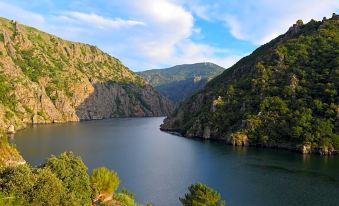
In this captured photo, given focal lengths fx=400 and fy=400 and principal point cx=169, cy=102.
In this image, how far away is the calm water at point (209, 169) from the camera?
9038 centimetres

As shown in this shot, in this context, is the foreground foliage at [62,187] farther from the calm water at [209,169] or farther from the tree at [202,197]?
the calm water at [209,169]

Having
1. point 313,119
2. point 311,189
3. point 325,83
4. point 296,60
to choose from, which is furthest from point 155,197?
point 296,60

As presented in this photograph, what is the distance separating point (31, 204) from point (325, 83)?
504ft

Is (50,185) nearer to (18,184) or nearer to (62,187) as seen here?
(62,187)

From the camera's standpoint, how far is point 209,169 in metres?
120

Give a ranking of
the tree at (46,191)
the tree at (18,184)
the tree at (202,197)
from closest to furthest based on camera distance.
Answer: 1. the tree at (18,184)
2. the tree at (46,191)
3. the tree at (202,197)

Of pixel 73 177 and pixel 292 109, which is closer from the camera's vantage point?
pixel 73 177

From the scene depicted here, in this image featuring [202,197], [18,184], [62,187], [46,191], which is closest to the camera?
[18,184]

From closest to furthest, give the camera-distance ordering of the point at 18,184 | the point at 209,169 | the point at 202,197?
1. the point at 18,184
2. the point at 202,197
3. the point at 209,169

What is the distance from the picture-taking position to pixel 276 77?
19612cm

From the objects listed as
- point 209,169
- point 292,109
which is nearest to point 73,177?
point 209,169

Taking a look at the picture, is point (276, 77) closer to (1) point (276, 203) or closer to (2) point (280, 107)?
(2) point (280, 107)

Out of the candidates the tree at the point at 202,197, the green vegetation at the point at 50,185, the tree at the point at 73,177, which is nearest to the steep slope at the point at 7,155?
the green vegetation at the point at 50,185

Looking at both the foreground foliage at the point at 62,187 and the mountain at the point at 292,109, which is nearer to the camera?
the foreground foliage at the point at 62,187
